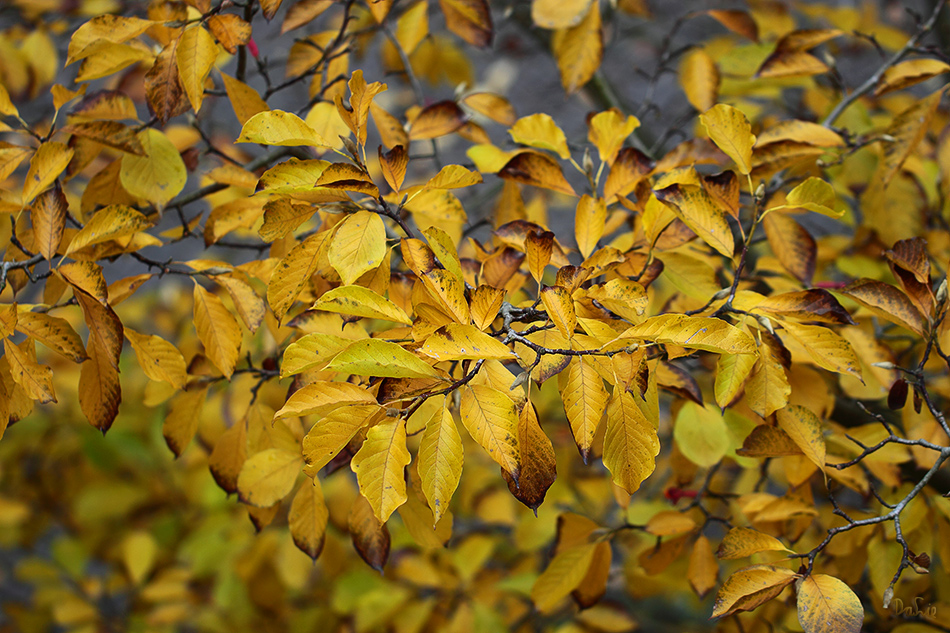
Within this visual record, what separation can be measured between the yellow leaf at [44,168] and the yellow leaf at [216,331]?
0.63 feet

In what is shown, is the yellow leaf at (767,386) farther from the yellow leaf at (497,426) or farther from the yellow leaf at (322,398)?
the yellow leaf at (322,398)

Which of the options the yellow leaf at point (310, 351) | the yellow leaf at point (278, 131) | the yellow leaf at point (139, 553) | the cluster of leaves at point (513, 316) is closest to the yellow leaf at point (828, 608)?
the cluster of leaves at point (513, 316)

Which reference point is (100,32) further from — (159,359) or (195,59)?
(159,359)

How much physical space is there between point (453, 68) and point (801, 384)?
1.31m

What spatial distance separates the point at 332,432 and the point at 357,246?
17 centimetres

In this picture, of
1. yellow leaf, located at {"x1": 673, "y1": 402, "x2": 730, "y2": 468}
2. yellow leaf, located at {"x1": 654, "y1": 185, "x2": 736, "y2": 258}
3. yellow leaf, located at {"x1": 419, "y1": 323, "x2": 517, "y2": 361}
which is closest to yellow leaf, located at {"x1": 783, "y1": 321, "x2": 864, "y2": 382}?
yellow leaf, located at {"x1": 654, "y1": 185, "x2": 736, "y2": 258}

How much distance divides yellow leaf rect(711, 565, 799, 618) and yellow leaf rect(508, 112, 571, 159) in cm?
52

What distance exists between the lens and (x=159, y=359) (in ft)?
2.36

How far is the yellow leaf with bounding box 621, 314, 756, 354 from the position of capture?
20.3 inches

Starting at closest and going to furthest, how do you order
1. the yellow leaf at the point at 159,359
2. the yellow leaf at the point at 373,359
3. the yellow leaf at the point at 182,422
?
the yellow leaf at the point at 373,359, the yellow leaf at the point at 159,359, the yellow leaf at the point at 182,422

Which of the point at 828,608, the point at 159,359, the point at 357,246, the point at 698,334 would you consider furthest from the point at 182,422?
the point at 828,608

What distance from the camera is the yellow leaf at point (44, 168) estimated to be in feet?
2.28

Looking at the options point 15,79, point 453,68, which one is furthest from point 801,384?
point 15,79

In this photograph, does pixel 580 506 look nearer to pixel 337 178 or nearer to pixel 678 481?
pixel 678 481
